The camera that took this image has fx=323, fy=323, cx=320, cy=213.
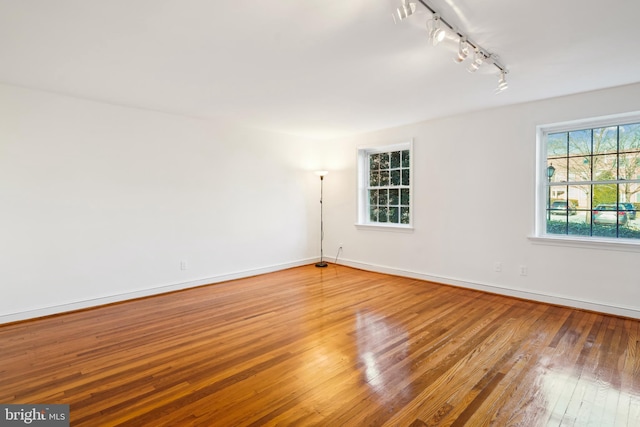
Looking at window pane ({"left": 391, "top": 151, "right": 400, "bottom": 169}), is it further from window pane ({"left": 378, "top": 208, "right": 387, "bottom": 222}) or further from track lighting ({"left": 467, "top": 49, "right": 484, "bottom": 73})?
track lighting ({"left": 467, "top": 49, "right": 484, "bottom": 73})

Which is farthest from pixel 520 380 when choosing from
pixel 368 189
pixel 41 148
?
pixel 41 148

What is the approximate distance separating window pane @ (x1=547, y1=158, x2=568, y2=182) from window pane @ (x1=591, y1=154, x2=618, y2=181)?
264 millimetres

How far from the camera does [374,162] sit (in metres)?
5.81

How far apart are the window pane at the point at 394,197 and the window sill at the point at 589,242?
2.03 metres

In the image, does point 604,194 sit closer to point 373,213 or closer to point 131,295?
point 373,213

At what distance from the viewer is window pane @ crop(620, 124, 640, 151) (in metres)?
3.44

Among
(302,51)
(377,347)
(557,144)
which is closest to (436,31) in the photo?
(302,51)

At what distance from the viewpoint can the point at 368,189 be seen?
5895 millimetres

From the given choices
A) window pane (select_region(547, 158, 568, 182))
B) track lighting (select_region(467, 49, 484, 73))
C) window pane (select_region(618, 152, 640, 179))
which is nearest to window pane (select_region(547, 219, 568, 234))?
window pane (select_region(547, 158, 568, 182))

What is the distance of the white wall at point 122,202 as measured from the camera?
11.1 ft

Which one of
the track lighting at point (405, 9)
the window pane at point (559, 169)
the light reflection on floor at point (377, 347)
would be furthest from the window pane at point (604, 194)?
the track lighting at point (405, 9)

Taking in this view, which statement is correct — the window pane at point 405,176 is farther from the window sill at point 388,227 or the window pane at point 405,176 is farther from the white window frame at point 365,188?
the window sill at point 388,227

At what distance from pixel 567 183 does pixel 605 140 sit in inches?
22.6

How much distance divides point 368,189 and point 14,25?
15.8 feet
